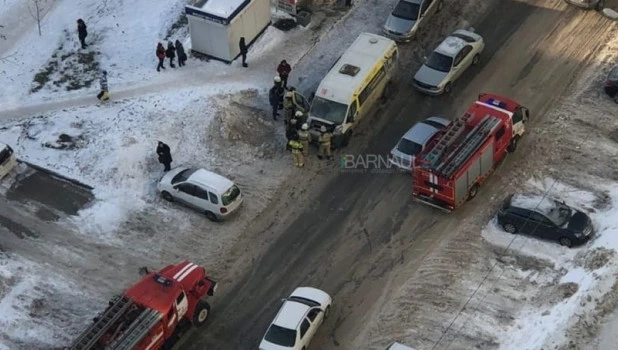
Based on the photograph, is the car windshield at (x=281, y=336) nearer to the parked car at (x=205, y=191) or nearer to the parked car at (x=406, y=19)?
the parked car at (x=205, y=191)

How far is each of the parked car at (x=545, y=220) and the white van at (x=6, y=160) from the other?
730 inches

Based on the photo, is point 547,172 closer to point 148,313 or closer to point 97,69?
point 148,313

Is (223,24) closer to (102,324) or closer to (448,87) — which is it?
(448,87)

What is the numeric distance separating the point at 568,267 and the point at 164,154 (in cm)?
1517

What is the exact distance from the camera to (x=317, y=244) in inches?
1359

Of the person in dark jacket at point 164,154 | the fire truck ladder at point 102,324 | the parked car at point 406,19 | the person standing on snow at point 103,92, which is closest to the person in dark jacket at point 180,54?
the person standing on snow at point 103,92

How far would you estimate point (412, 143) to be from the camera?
36.7m

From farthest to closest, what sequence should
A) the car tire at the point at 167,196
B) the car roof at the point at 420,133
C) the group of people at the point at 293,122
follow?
the group of people at the point at 293,122
the car roof at the point at 420,133
the car tire at the point at 167,196

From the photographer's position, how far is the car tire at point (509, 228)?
3409cm

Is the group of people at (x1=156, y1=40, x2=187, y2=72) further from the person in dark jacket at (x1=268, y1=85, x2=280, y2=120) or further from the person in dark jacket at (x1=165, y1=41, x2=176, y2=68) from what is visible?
the person in dark jacket at (x1=268, y1=85, x2=280, y2=120)

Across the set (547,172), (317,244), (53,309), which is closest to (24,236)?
(53,309)

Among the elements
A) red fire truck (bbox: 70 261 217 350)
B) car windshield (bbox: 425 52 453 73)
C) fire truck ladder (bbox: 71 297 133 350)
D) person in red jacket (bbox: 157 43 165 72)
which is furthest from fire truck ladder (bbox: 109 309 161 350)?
car windshield (bbox: 425 52 453 73)

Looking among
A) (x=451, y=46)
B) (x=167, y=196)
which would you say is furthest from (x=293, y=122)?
(x=451, y=46)

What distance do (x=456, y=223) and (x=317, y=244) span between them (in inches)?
200
